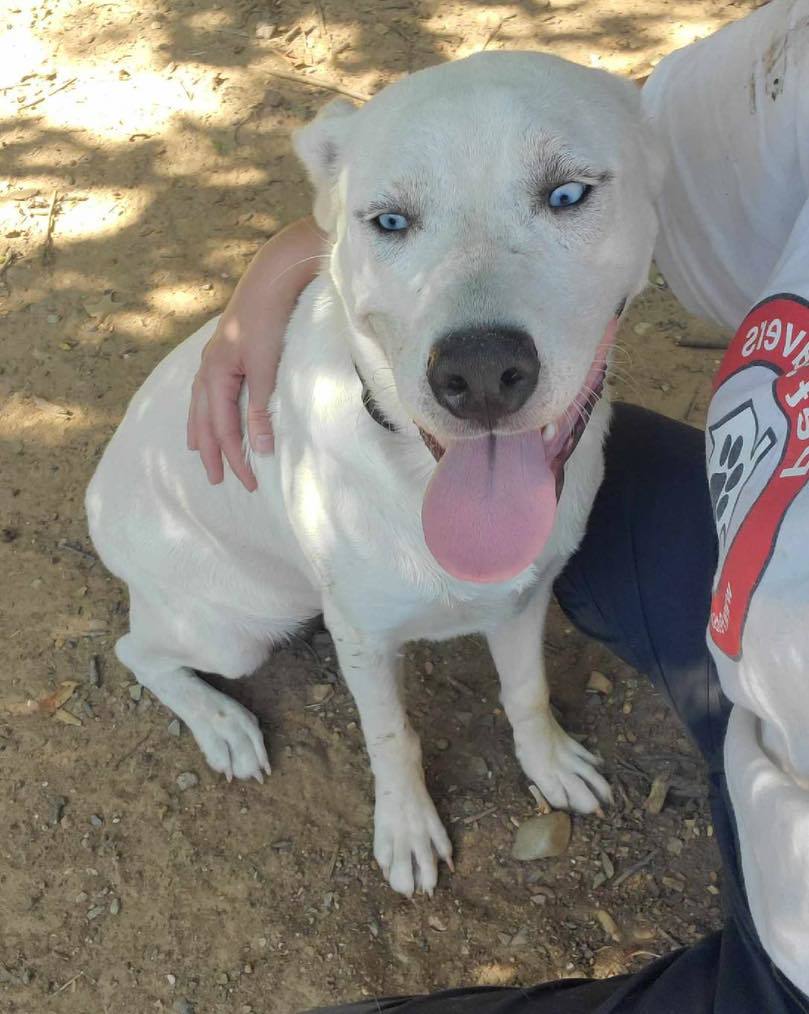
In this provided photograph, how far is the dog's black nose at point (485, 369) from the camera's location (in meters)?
1.61

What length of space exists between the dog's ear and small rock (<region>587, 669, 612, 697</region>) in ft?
5.97

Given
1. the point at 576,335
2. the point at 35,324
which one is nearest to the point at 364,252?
the point at 576,335

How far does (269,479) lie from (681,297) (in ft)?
3.99

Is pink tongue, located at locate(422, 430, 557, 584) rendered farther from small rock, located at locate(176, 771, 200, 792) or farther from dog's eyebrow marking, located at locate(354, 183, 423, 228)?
small rock, located at locate(176, 771, 200, 792)

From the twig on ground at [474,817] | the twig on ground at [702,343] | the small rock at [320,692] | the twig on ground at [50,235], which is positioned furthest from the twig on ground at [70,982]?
the twig on ground at [702,343]

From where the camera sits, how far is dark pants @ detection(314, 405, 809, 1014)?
190 centimetres

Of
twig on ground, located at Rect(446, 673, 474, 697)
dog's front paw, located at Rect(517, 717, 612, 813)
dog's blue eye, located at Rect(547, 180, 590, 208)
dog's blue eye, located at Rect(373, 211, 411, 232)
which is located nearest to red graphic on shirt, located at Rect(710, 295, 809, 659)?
dog's blue eye, located at Rect(547, 180, 590, 208)

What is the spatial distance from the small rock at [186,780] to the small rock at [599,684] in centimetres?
136

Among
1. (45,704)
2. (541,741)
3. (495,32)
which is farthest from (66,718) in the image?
(495,32)

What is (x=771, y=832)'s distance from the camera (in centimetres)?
161

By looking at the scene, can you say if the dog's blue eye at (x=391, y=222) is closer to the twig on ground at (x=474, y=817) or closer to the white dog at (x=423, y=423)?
the white dog at (x=423, y=423)

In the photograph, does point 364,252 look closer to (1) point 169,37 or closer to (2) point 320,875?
(2) point 320,875

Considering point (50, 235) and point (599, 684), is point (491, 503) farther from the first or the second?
point (50, 235)

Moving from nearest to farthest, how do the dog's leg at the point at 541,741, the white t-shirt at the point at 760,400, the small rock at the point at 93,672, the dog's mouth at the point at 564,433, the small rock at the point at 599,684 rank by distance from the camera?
the white t-shirt at the point at 760,400
the dog's mouth at the point at 564,433
the dog's leg at the point at 541,741
the small rock at the point at 599,684
the small rock at the point at 93,672
